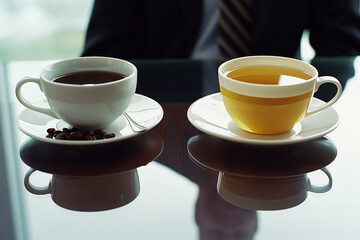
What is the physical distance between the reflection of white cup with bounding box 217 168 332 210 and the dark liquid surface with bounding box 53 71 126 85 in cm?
23

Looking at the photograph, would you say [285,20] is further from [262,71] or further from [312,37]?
[262,71]

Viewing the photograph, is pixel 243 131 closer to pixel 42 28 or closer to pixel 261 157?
pixel 261 157

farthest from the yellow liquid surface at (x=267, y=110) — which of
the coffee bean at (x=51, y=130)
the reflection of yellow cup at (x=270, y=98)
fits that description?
the coffee bean at (x=51, y=130)

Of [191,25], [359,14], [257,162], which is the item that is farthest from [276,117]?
[359,14]

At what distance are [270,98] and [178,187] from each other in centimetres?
17

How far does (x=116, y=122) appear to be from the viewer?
70 cm

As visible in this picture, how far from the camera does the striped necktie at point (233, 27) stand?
1325mm

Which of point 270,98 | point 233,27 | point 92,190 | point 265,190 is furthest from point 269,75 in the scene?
point 233,27

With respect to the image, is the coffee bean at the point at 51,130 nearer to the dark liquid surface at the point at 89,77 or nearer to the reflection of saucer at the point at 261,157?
the dark liquid surface at the point at 89,77

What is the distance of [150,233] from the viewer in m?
0.49

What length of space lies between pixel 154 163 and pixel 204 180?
0.08 meters

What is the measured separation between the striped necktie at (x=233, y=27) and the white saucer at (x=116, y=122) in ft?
2.04

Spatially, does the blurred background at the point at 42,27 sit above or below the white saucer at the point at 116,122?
below

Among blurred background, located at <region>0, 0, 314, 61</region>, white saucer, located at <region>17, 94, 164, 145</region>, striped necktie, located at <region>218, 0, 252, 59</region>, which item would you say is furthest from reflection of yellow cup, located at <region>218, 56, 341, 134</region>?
blurred background, located at <region>0, 0, 314, 61</region>
